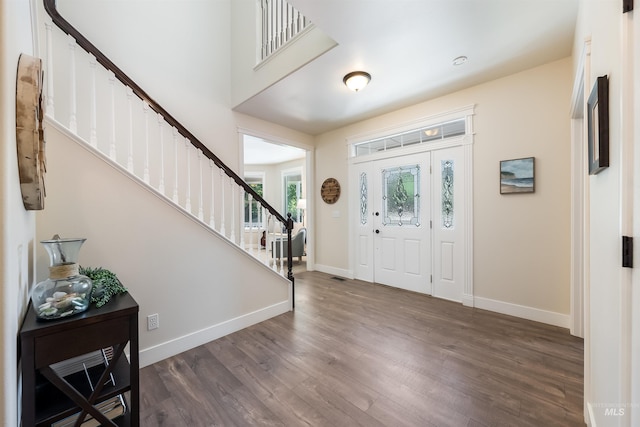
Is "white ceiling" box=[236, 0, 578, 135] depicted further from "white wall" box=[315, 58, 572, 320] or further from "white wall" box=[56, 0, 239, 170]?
"white wall" box=[56, 0, 239, 170]

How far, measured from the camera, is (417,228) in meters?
3.62

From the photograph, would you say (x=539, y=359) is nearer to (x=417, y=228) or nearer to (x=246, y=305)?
(x=417, y=228)

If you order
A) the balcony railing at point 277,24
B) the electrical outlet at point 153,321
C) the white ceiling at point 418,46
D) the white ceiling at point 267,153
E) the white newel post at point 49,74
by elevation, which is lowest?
the electrical outlet at point 153,321

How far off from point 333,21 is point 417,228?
9.03ft

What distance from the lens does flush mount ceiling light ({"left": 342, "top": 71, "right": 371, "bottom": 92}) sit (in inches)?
105

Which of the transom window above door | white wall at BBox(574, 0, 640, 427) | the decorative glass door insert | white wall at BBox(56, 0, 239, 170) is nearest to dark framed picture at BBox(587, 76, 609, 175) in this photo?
white wall at BBox(574, 0, 640, 427)

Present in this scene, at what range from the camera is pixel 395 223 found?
3.88 metres

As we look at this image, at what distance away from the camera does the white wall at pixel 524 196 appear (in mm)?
2537

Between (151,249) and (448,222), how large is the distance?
3.41 m

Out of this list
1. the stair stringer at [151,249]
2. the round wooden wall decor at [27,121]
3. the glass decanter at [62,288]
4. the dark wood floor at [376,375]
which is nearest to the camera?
the round wooden wall decor at [27,121]

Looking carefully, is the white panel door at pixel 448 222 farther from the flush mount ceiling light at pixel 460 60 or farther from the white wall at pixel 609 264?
the white wall at pixel 609 264

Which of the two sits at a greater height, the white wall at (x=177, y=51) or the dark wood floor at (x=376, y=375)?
the white wall at (x=177, y=51)

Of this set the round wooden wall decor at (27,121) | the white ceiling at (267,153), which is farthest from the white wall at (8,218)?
the white ceiling at (267,153)

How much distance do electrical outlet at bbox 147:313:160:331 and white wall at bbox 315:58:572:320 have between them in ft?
11.4
